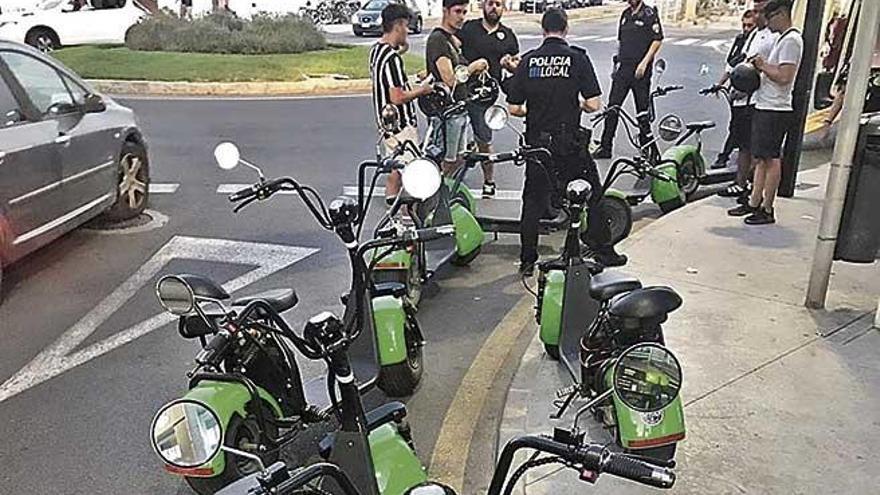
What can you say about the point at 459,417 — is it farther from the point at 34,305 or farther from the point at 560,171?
the point at 34,305

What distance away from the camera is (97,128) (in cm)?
732

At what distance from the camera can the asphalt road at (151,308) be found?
421 cm

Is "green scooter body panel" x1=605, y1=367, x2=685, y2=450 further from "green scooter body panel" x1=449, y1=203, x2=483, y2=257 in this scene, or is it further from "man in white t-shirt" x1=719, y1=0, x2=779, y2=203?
"man in white t-shirt" x1=719, y1=0, x2=779, y2=203

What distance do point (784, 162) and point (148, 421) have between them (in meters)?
6.53

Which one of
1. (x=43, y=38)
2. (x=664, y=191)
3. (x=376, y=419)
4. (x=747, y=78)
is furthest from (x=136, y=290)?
(x=43, y=38)

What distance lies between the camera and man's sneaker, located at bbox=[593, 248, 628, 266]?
21.4ft

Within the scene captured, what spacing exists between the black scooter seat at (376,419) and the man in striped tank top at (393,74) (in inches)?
147

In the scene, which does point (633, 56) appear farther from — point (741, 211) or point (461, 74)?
point (461, 74)

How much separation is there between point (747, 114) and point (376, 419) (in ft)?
22.1

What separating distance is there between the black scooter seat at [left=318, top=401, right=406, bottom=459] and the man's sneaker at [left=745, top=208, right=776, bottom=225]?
17.2ft

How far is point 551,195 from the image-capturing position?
21.9 feet

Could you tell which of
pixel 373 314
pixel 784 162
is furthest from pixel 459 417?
pixel 784 162

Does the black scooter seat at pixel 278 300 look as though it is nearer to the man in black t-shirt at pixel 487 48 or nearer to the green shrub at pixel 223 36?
the man in black t-shirt at pixel 487 48

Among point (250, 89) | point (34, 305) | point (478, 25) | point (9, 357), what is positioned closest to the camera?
point (9, 357)
